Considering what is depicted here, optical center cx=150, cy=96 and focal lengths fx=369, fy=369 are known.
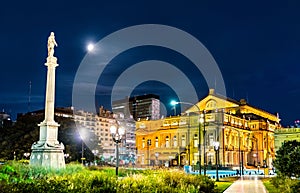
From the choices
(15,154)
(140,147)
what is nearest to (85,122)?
(140,147)

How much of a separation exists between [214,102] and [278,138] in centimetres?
2306

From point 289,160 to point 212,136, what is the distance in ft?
233

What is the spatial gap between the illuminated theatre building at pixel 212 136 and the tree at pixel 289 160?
218 ft

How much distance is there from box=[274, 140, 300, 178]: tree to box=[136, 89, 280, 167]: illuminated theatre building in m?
66.5

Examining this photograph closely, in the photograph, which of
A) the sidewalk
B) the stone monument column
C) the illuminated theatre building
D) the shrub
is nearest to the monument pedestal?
the stone monument column

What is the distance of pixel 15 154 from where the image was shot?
64812mm

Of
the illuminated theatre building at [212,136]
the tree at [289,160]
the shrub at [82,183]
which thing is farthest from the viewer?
the illuminated theatre building at [212,136]

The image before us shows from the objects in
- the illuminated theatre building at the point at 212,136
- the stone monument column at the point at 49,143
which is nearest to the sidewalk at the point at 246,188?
the stone monument column at the point at 49,143

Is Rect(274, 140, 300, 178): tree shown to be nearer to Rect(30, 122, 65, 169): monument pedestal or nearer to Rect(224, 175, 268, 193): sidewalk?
Rect(224, 175, 268, 193): sidewalk

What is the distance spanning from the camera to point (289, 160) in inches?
1017

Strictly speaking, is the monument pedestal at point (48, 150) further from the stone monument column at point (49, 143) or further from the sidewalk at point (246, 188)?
the sidewalk at point (246, 188)

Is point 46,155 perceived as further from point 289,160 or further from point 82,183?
point 289,160

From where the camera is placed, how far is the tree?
83.0 feet

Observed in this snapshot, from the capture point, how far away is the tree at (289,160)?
25.3 meters
